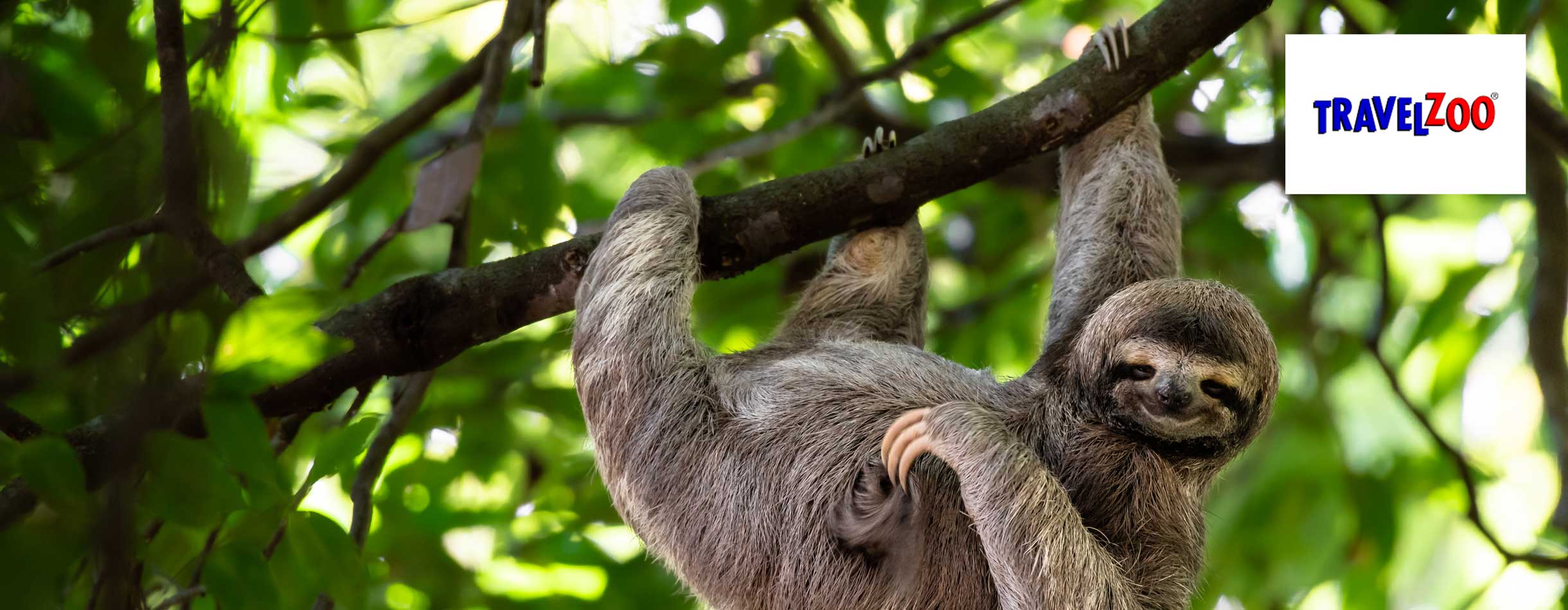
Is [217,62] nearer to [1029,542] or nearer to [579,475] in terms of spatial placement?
[1029,542]

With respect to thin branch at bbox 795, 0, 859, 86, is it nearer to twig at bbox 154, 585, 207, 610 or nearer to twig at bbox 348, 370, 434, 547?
twig at bbox 348, 370, 434, 547

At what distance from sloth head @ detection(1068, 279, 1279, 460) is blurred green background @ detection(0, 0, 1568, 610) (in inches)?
71.1

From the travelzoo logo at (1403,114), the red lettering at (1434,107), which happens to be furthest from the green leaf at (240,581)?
the red lettering at (1434,107)

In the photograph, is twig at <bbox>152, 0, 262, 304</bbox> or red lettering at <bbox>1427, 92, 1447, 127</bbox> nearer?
twig at <bbox>152, 0, 262, 304</bbox>

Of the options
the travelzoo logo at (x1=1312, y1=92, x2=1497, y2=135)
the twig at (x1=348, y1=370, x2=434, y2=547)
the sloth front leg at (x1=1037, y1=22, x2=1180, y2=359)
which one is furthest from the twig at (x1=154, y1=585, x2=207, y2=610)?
the travelzoo logo at (x1=1312, y1=92, x2=1497, y2=135)

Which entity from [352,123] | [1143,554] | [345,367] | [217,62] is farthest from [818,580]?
[352,123]

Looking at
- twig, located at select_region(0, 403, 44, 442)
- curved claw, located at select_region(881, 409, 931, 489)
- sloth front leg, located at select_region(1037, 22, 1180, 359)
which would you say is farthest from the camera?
sloth front leg, located at select_region(1037, 22, 1180, 359)

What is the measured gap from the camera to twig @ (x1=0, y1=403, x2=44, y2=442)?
3.44m

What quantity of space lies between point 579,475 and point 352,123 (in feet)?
11.6

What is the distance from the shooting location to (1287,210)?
866 centimetres

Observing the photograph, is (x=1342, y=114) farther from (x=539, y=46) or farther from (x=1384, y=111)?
(x=539, y=46)

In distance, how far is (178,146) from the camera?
2.54 m

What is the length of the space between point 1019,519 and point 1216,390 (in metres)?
1.13

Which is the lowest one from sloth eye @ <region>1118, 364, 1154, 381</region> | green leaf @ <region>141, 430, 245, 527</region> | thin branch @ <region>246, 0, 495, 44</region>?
green leaf @ <region>141, 430, 245, 527</region>
